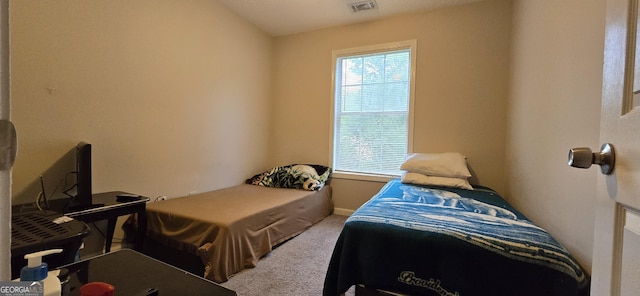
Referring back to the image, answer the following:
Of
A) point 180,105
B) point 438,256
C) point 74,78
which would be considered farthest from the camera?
point 180,105

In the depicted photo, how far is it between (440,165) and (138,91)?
9.76ft

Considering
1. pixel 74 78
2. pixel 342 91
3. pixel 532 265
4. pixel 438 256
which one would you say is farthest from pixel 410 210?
pixel 74 78

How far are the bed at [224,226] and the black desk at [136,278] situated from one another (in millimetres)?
1278

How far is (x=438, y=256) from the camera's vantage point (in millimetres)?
1336

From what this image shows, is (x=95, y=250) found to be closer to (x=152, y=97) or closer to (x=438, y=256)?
(x=152, y=97)

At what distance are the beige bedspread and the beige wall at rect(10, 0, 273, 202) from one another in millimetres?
459

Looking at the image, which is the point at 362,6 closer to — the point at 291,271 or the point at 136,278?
the point at 291,271

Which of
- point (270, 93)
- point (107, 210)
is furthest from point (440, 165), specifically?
point (107, 210)

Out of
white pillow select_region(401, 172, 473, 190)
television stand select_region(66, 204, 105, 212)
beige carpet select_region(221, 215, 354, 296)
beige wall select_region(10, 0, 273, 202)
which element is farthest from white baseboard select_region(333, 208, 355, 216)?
television stand select_region(66, 204, 105, 212)

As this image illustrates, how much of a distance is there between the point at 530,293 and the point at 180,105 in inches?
121

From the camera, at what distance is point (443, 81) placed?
319cm

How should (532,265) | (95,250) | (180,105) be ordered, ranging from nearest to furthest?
1. (532,265)
2. (95,250)
3. (180,105)

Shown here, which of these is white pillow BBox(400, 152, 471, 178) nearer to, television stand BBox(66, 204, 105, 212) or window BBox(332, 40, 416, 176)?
window BBox(332, 40, 416, 176)

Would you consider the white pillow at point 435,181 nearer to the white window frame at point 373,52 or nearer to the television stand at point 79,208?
the white window frame at point 373,52
